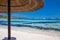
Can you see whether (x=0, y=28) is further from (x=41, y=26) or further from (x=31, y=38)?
(x=41, y=26)

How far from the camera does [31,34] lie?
177 cm

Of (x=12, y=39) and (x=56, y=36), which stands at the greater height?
(x=12, y=39)

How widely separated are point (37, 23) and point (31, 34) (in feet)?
0.58

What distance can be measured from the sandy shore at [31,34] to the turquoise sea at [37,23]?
0.06 m

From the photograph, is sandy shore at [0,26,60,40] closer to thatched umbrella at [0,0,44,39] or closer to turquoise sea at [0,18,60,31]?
turquoise sea at [0,18,60,31]

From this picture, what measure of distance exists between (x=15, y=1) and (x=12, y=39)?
0.15m

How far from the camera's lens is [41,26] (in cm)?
175

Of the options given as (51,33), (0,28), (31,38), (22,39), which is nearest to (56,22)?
(51,33)

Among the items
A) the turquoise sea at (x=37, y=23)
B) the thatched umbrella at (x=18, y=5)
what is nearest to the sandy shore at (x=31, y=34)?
the turquoise sea at (x=37, y=23)

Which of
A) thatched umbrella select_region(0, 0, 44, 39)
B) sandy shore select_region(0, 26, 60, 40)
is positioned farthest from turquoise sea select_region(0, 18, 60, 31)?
thatched umbrella select_region(0, 0, 44, 39)

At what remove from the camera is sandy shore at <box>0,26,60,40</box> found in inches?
68.4

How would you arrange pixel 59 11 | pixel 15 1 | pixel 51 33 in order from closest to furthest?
pixel 15 1
pixel 59 11
pixel 51 33

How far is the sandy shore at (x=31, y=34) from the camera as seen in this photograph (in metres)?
1.74

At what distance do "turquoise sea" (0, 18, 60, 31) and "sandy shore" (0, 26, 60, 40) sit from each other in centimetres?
6
